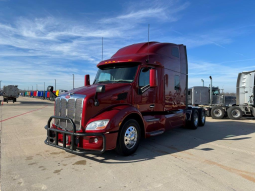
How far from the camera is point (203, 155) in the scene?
15.9 ft

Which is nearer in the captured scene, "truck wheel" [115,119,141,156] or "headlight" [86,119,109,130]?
"headlight" [86,119,109,130]

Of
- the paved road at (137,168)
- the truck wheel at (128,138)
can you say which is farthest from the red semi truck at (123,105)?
the paved road at (137,168)

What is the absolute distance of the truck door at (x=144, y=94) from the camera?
5.27 m

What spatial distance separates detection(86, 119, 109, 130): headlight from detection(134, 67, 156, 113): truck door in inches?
51.6

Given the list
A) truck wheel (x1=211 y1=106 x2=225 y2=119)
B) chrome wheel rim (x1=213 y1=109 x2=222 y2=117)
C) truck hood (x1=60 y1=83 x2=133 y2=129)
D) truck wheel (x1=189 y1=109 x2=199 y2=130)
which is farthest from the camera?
chrome wheel rim (x1=213 y1=109 x2=222 y2=117)

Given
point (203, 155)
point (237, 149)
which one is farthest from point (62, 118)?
point (237, 149)

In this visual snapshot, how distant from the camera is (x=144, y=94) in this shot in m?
5.40

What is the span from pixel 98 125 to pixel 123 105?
952 millimetres

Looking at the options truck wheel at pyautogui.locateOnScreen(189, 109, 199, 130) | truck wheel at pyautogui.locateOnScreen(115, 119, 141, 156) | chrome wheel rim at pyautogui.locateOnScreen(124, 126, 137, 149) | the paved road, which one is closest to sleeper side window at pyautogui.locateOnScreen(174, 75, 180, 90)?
truck wheel at pyautogui.locateOnScreen(189, 109, 199, 130)

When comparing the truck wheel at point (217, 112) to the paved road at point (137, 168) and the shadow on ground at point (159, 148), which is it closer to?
the shadow on ground at point (159, 148)

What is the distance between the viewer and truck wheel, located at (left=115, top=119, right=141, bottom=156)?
4500 mm

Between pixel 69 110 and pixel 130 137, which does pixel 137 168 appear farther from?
pixel 69 110

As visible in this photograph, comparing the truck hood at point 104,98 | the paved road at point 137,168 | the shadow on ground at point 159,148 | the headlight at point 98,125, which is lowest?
the paved road at point 137,168

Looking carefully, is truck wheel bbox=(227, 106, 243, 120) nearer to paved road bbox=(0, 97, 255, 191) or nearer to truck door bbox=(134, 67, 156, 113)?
paved road bbox=(0, 97, 255, 191)
